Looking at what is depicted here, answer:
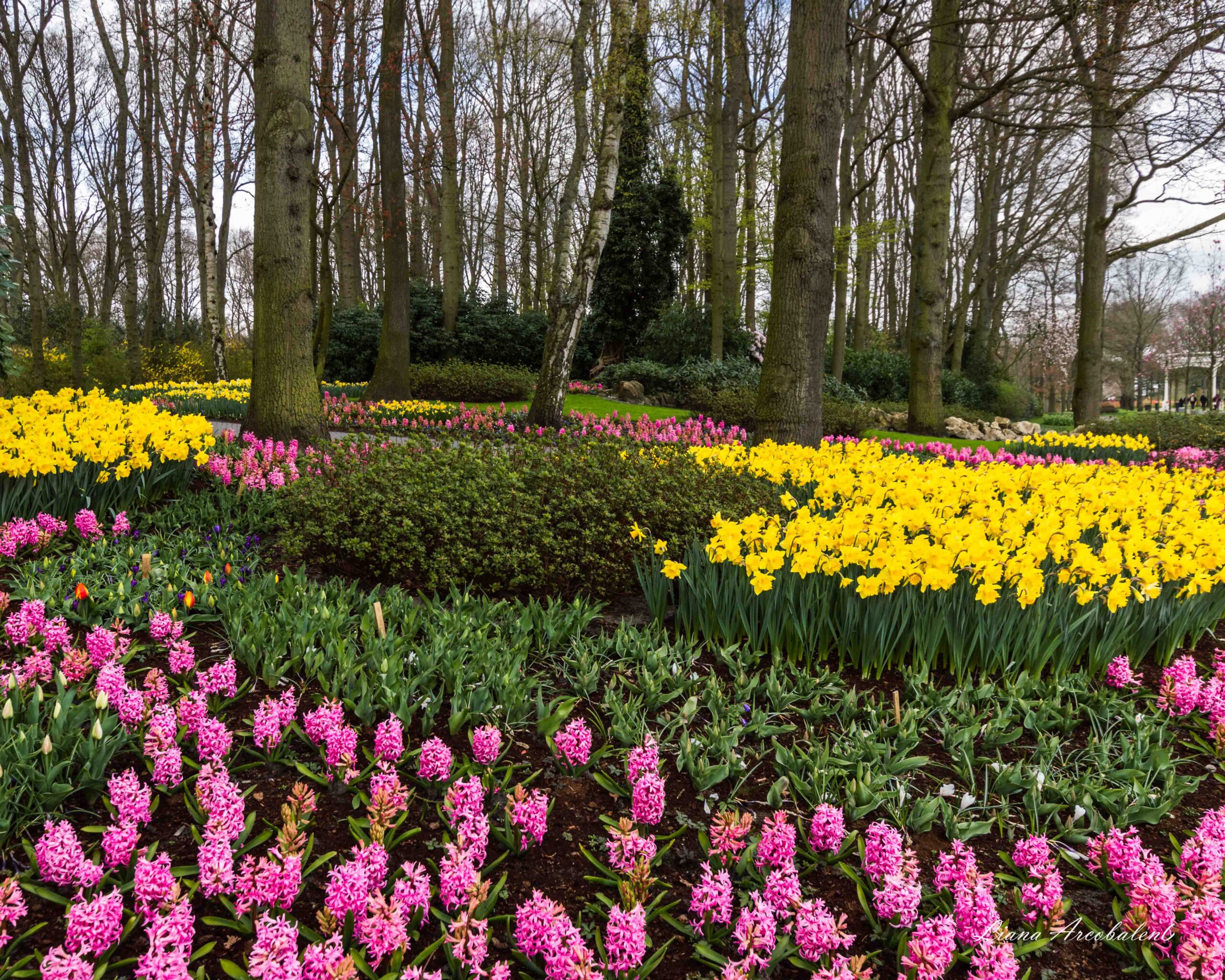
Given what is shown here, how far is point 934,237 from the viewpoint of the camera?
42.6 ft

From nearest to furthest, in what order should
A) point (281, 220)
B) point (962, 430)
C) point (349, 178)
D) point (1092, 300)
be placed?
1. point (281, 220)
2. point (962, 430)
3. point (1092, 300)
4. point (349, 178)

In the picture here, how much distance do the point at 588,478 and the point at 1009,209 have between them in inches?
1177

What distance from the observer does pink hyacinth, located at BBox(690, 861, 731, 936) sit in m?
1.81

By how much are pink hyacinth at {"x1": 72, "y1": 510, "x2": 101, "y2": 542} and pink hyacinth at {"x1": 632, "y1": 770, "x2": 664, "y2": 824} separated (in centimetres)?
358

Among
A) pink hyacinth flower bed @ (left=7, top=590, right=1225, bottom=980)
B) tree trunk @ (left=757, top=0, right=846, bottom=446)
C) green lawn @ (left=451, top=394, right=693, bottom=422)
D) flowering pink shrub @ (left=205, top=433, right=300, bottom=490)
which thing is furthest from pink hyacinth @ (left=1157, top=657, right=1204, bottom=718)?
green lawn @ (left=451, top=394, right=693, bottom=422)

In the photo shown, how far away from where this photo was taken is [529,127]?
25672mm

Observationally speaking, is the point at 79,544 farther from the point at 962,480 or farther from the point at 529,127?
the point at 529,127

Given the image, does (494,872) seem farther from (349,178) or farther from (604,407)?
(349,178)

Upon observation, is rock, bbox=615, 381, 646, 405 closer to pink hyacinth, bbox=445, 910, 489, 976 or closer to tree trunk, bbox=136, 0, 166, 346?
tree trunk, bbox=136, 0, 166, 346

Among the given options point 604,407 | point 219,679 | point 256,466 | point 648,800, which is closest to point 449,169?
point 604,407

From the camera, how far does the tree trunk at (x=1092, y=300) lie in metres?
15.4

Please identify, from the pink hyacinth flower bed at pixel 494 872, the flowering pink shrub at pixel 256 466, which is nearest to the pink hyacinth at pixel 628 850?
the pink hyacinth flower bed at pixel 494 872

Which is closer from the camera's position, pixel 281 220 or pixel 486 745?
pixel 486 745

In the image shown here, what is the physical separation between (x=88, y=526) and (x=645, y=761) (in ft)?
11.8
